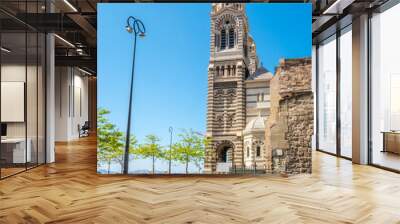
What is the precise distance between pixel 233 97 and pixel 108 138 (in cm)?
224

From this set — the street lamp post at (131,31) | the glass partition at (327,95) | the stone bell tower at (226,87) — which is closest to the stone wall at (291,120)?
the stone bell tower at (226,87)

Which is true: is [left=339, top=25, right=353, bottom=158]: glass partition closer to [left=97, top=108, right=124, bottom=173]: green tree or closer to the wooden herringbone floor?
the wooden herringbone floor

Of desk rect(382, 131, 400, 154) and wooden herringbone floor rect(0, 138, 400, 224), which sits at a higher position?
desk rect(382, 131, 400, 154)

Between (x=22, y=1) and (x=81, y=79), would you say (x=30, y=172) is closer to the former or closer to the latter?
(x=22, y=1)

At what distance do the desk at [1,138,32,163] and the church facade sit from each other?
3333mm

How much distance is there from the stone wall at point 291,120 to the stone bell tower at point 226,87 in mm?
522

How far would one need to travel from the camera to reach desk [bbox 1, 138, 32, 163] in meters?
6.29

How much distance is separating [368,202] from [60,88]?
13.4m

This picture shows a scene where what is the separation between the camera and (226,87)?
21.1 ft

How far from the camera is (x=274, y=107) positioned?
6.41 metres

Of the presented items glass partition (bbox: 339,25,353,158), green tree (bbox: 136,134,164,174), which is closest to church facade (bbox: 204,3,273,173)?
green tree (bbox: 136,134,164,174)

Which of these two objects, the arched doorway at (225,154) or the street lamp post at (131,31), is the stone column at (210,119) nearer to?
the arched doorway at (225,154)

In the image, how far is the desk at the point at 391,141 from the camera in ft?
22.4

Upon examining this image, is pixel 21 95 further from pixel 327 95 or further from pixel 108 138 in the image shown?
pixel 327 95
